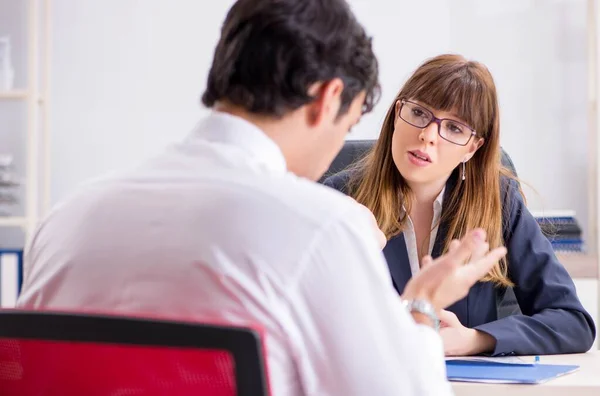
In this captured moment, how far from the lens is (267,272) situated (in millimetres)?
903

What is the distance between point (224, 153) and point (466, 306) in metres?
1.31

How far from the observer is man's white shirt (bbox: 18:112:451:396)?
0.90 metres

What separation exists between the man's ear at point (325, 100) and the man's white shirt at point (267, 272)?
0.15 metres

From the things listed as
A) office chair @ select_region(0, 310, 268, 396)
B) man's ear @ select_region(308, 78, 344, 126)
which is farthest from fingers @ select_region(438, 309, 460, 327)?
office chair @ select_region(0, 310, 268, 396)

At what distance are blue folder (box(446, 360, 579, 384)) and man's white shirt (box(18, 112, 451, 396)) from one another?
0.55m

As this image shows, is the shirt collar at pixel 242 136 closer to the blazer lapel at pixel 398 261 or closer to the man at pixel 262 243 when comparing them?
the man at pixel 262 243

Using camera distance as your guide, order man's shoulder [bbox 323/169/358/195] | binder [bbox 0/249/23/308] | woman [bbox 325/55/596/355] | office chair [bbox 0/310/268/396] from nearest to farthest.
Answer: office chair [bbox 0/310/268/396] < woman [bbox 325/55/596/355] < man's shoulder [bbox 323/169/358/195] < binder [bbox 0/249/23/308]

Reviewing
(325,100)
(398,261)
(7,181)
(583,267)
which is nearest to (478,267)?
(325,100)

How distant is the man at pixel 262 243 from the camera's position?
0.91m

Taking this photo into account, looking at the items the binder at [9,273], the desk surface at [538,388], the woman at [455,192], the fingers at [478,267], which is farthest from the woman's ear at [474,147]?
the binder at [9,273]

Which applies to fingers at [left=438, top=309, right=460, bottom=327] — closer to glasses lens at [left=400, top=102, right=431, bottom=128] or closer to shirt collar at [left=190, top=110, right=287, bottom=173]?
glasses lens at [left=400, top=102, right=431, bottom=128]

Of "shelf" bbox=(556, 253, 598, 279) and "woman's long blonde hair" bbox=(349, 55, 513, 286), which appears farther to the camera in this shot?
"shelf" bbox=(556, 253, 598, 279)

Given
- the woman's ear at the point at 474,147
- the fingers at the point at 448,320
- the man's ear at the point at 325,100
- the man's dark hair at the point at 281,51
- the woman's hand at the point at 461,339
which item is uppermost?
the man's dark hair at the point at 281,51

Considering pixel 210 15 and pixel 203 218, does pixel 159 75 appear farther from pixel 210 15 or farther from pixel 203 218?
pixel 203 218
